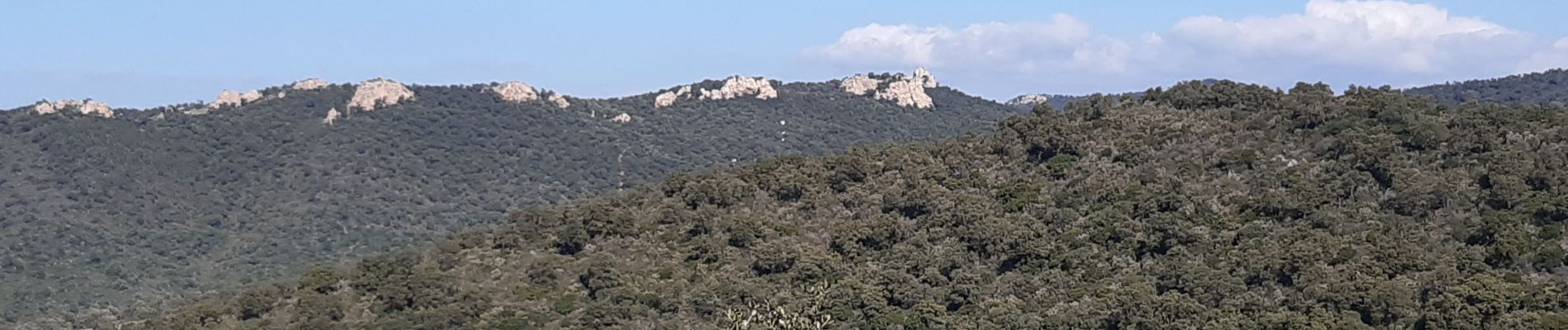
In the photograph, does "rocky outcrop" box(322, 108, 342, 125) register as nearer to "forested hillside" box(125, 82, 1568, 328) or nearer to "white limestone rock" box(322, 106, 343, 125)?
"white limestone rock" box(322, 106, 343, 125)

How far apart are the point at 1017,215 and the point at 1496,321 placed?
14.1 m

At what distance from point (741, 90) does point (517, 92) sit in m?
13.5

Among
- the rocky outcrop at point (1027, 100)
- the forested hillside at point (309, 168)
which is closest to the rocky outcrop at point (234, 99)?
the forested hillside at point (309, 168)

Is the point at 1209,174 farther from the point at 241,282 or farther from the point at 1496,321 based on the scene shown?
the point at 241,282

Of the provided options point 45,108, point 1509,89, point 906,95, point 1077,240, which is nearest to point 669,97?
point 906,95

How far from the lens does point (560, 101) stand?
11506 centimetres

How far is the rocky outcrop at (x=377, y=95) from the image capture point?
10919 cm

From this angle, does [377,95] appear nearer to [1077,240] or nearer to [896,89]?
[896,89]

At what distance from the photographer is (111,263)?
3152 inches

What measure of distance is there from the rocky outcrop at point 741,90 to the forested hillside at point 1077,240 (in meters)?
62.9

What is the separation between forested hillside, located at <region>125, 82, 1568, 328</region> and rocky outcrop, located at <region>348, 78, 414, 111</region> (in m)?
57.4

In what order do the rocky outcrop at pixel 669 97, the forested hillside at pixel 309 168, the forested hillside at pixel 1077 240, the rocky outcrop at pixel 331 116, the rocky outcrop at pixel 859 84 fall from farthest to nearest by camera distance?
the rocky outcrop at pixel 859 84 < the rocky outcrop at pixel 669 97 < the rocky outcrop at pixel 331 116 < the forested hillside at pixel 309 168 < the forested hillside at pixel 1077 240

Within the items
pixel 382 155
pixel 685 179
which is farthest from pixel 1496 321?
pixel 382 155

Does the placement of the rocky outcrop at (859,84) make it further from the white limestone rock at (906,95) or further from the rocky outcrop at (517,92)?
the rocky outcrop at (517,92)
